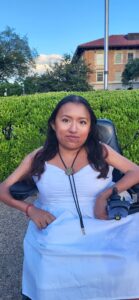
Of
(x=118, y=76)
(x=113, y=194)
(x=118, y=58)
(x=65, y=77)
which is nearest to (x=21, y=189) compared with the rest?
(x=113, y=194)

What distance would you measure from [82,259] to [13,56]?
40.0 meters

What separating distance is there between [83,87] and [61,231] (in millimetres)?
29439

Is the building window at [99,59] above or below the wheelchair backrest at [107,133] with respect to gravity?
above

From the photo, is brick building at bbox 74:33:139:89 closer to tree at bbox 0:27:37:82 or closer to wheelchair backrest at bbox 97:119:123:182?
tree at bbox 0:27:37:82

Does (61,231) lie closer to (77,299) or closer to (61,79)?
(77,299)

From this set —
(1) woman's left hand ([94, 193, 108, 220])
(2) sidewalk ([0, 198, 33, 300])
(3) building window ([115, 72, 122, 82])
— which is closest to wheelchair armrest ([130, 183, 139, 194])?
(1) woman's left hand ([94, 193, 108, 220])

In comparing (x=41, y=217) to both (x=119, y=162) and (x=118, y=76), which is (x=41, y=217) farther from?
(x=118, y=76)

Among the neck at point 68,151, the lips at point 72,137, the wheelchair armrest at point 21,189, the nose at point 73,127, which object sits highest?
the nose at point 73,127

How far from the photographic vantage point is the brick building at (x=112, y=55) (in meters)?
55.3

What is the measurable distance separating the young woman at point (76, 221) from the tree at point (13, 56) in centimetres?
3843

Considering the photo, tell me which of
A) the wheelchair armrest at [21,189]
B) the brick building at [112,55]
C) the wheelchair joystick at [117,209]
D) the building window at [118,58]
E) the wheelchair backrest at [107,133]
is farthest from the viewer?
the building window at [118,58]

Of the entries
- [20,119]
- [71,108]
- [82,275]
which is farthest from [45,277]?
[20,119]

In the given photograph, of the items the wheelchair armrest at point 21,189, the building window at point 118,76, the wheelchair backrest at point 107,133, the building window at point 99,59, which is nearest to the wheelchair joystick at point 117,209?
the wheelchair armrest at point 21,189

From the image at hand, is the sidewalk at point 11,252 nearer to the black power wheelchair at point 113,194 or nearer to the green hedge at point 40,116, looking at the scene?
the black power wheelchair at point 113,194
